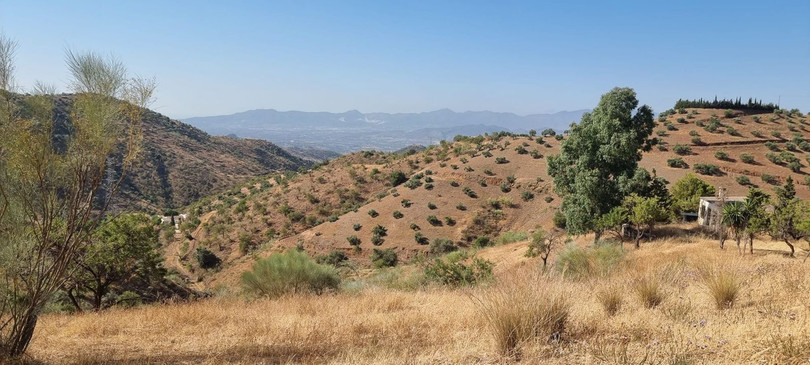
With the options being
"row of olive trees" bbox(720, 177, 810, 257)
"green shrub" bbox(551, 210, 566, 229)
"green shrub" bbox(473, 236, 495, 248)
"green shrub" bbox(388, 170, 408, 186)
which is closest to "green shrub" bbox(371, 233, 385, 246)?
Answer: "green shrub" bbox(473, 236, 495, 248)

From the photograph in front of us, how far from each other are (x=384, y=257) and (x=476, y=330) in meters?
29.8

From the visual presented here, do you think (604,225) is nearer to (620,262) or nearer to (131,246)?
(620,262)

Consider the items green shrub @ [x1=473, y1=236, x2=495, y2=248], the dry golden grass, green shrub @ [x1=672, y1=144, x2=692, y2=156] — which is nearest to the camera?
the dry golden grass

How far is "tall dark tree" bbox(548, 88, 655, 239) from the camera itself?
880 inches

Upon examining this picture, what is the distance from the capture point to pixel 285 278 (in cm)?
1407

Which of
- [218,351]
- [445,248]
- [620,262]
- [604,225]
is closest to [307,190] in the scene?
[445,248]

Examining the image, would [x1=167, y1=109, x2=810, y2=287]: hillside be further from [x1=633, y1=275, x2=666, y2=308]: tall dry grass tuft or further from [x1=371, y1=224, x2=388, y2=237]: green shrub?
[x1=633, y1=275, x2=666, y2=308]: tall dry grass tuft

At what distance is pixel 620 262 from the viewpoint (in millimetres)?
12820

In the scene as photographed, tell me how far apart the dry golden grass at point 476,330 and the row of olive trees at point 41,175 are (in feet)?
3.29

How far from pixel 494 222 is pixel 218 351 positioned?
36.1 meters

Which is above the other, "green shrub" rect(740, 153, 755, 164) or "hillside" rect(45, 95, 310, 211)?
"green shrub" rect(740, 153, 755, 164)

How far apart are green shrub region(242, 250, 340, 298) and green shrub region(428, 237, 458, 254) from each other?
21.2 m

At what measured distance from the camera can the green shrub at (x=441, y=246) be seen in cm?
3581

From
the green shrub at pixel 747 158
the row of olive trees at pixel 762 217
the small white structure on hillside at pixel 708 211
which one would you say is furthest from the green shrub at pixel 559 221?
the green shrub at pixel 747 158
